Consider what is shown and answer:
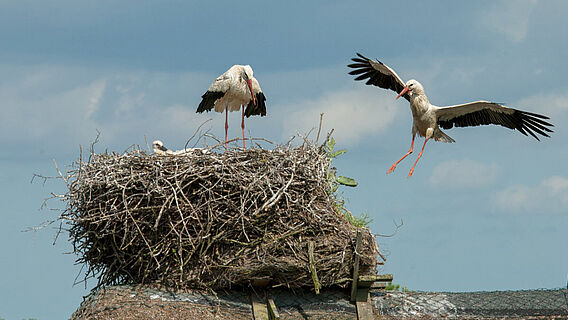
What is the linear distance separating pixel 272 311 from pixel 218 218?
1.26 m

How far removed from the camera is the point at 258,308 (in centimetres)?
895

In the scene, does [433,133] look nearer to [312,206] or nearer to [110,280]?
[312,206]

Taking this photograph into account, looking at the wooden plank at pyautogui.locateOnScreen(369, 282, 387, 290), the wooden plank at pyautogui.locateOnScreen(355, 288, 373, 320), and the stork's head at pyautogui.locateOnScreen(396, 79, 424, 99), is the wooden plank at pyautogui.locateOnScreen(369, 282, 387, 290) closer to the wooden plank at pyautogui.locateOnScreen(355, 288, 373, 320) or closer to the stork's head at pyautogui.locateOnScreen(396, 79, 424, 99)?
the wooden plank at pyautogui.locateOnScreen(355, 288, 373, 320)

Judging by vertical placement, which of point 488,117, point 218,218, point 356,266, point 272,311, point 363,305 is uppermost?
point 488,117

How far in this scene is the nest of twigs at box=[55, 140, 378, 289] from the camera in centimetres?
862

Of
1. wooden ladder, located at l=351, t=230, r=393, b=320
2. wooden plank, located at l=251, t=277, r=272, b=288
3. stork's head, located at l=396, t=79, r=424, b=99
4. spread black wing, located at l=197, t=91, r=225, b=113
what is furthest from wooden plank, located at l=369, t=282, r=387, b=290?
spread black wing, located at l=197, t=91, r=225, b=113

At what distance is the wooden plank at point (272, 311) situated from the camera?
8.41 metres

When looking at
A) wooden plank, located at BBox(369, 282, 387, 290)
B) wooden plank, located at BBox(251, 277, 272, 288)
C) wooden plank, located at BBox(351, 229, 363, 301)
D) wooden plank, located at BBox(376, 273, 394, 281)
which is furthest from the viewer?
wooden plank, located at BBox(369, 282, 387, 290)

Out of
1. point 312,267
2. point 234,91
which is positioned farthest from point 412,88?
point 312,267

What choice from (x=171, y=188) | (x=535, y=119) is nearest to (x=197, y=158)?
(x=171, y=188)

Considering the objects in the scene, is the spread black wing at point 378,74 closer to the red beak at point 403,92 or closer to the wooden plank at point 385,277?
the red beak at point 403,92

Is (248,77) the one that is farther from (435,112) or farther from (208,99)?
(435,112)

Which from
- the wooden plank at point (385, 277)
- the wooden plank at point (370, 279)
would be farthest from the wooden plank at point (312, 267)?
the wooden plank at point (385, 277)

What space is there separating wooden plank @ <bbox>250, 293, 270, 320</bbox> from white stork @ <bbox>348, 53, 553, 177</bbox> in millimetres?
3909
